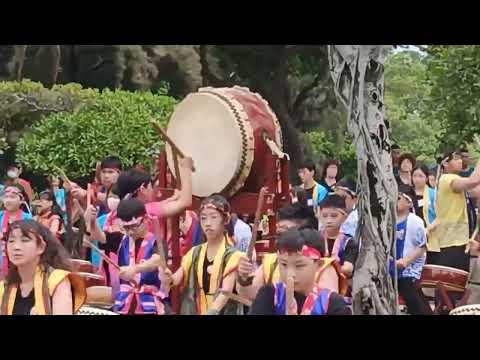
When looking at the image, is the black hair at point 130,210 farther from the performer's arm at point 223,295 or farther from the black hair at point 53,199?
the performer's arm at point 223,295

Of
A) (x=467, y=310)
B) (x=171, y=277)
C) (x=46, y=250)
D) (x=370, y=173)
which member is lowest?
(x=467, y=310)

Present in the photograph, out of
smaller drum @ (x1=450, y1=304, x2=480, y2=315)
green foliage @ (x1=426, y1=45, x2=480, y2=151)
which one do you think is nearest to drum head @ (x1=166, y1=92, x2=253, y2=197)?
green foliage @ (x1=426, y1=45, x2=480, y2=151)

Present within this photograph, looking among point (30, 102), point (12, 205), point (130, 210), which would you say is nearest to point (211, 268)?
point (130, 210)

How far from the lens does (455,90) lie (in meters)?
5.79

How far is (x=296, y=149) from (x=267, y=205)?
34cm

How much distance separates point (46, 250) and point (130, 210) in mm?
509

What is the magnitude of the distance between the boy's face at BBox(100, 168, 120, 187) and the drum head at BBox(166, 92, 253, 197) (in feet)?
0.94

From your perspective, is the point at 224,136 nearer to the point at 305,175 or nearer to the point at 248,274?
the point at 305,175

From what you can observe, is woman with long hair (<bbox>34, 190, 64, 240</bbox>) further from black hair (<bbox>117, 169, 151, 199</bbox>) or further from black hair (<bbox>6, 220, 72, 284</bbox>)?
black hair (<bbox>6, 220, 72, 284</bbox>)

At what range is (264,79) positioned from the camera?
5969 mm

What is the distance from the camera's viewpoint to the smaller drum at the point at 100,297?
5762mm

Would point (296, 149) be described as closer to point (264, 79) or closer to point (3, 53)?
point (264, 79)

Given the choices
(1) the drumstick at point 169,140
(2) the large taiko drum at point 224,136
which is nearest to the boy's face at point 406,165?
(2) the large taiko drum at point 224,136
